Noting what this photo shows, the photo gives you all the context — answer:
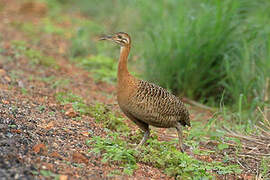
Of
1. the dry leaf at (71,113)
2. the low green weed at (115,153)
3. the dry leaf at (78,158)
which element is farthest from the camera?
the dry leaf at (71,113)

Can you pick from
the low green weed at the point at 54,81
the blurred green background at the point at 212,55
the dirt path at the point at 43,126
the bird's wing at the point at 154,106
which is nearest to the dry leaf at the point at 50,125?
the dirt path at the point at 43,126

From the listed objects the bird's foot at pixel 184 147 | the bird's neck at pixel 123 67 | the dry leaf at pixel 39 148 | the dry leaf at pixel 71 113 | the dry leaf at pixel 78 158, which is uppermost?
the bird's neck at pixel 123 67

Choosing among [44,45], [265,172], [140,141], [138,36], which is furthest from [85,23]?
[265,172]

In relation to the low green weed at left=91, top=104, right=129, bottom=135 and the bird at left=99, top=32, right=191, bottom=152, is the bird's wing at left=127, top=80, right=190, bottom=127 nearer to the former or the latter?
the bird at left=99, top=32, right=191, bottom=152

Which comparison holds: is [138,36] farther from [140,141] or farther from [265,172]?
[265,172]

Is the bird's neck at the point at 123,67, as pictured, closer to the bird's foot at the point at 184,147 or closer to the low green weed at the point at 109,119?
the low green weed at the point at 109,119

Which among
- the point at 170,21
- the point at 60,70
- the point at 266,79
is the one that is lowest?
the point at 60,70

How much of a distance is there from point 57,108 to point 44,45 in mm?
4594

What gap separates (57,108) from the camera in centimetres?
575

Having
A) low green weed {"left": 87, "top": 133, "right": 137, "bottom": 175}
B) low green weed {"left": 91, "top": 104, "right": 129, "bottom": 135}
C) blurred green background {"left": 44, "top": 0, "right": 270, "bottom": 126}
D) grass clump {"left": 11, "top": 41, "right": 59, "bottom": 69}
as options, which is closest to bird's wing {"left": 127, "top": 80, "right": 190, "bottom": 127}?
low green weed {"left": 87, "top": 133, "right": 137, "bottom": 175}

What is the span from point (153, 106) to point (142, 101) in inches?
6.1

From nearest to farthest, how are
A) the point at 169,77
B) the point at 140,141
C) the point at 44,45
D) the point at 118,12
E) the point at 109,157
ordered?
the point at 109,157 < the point at 140,141 < the point at 169,77 < the point at 44,45 < the point at 118,12

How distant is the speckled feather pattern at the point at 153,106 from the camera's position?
15.4 feet

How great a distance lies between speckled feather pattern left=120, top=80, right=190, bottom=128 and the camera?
4691mm
